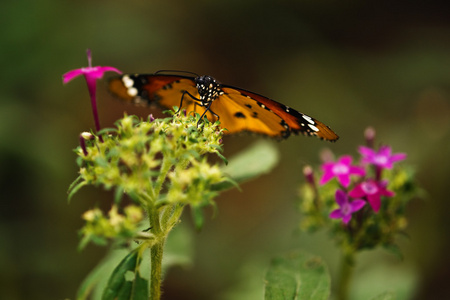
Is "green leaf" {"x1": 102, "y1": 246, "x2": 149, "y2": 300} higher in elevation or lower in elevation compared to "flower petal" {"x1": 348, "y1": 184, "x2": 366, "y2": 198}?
lower

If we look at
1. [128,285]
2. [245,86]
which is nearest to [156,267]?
[128,285]

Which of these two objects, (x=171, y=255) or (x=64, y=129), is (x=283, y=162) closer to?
(x=64, y=129)

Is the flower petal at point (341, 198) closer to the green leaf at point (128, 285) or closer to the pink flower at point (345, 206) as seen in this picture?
the pink flower at point (345, 206)

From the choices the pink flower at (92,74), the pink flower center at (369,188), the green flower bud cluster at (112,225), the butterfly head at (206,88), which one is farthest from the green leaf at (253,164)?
the green flower bud cluster at (112,225)

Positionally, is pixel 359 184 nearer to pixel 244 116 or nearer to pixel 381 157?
pixel 381 157

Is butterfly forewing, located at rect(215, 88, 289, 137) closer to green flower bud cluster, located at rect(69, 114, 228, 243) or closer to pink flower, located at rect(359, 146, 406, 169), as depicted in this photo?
pink flower, located at rect(359, 146, 406, 169)

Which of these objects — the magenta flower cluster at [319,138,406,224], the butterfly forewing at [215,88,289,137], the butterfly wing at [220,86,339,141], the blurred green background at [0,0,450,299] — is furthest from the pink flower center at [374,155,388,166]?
the blurred green background at [0,0,450,299]
